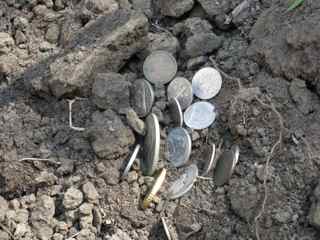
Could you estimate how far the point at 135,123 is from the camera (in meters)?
3.61

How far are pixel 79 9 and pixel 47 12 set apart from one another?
223 mm

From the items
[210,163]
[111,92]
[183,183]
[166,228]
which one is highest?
[111,92]

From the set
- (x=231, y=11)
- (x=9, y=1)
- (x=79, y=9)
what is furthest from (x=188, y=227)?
(x=9, y=1)

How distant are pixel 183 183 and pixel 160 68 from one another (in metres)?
0.76

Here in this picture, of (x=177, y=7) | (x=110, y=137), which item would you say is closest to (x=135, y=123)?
(x=110, y=137)

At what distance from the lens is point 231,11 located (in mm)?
4016

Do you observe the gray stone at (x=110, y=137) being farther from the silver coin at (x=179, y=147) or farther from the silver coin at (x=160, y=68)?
the silver coin at (x=160, y=68)

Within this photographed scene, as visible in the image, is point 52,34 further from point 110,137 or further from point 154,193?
point 154,193

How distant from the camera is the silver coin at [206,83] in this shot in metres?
3.73

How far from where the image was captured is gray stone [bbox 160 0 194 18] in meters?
4.09

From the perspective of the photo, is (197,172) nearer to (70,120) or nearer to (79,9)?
(70,120)

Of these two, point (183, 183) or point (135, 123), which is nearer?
point (183, 183)

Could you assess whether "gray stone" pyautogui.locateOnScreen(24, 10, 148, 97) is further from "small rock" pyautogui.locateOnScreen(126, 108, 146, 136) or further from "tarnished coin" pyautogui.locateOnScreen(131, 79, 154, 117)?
"small rock" pyautogui.locateOnScreen(126, 108, 146, 136)

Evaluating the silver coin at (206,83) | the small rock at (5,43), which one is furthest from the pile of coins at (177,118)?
the small rock at (5,43)
